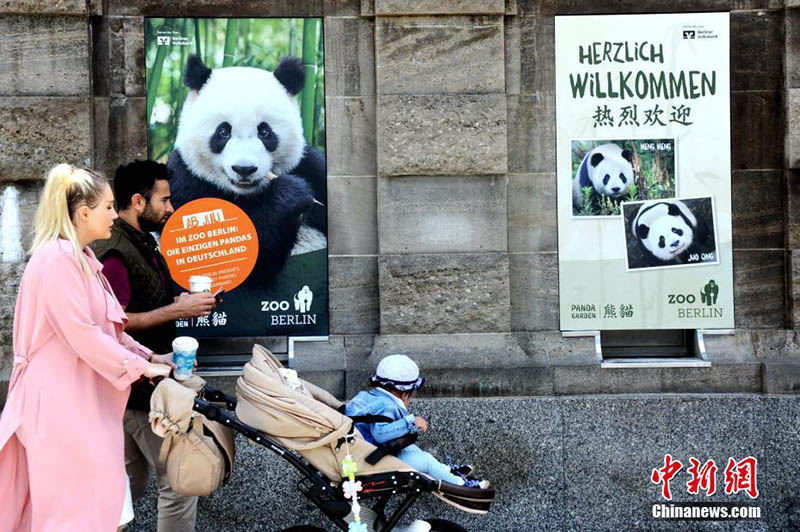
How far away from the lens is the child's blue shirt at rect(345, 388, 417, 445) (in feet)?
15.9

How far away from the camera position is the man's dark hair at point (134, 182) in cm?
535

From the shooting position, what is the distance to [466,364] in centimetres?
668

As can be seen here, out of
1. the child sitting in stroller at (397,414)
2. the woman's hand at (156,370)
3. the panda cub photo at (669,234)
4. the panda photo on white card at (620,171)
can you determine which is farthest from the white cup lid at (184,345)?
the panda cub photo at (669,234)

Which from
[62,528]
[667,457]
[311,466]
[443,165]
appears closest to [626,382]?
[667,457]

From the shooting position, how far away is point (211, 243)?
6.85m

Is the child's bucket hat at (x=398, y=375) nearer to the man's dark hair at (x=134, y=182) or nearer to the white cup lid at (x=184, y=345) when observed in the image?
the white cup lid at (x=184, y=345)

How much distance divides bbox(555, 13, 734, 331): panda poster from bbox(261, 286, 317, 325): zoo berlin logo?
1643 mm

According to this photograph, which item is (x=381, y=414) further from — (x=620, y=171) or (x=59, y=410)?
(x=620, y=171)

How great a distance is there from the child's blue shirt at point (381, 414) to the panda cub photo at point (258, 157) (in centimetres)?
205

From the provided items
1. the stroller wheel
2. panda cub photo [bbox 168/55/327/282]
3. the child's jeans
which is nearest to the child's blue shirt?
the child's jeans

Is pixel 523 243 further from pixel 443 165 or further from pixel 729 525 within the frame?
pixel 729 525

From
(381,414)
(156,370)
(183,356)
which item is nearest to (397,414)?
(381,414)

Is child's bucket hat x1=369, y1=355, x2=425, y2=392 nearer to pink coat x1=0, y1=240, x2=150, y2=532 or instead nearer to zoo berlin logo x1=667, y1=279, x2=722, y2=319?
pink coat x1=0, y1=240, x2=150, y2=532

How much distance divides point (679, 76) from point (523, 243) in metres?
1.48
